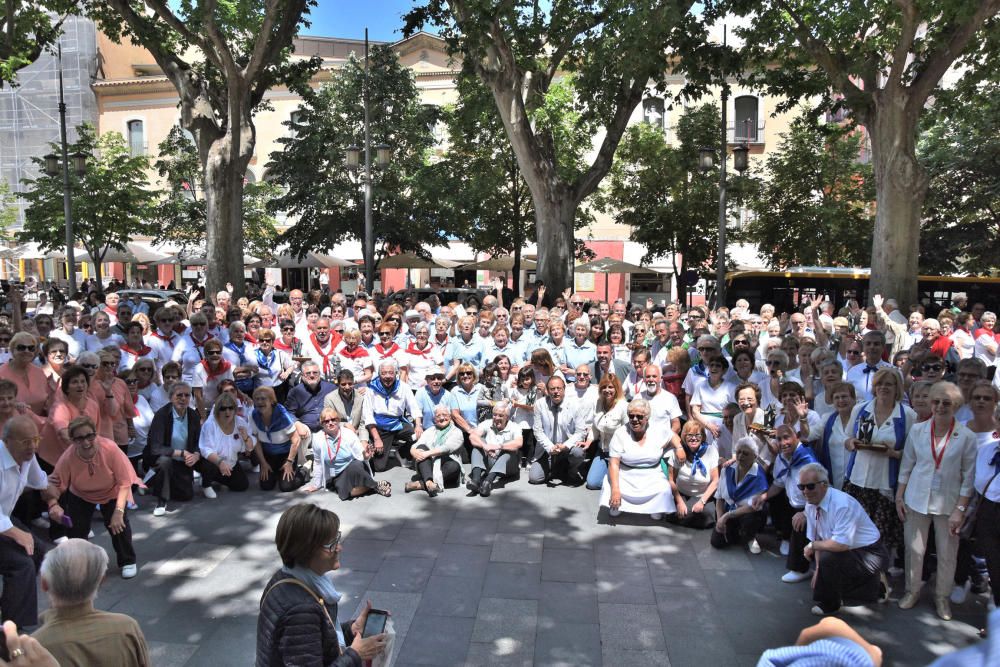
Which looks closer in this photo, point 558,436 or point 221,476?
point 221,476

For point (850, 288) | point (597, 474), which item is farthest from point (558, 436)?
point (850, 288)

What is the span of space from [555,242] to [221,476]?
1020 centimetres

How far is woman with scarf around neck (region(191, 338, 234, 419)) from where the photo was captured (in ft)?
27.0

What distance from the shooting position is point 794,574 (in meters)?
5.57

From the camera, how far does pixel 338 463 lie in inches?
300

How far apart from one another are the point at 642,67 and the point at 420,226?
12476 mm

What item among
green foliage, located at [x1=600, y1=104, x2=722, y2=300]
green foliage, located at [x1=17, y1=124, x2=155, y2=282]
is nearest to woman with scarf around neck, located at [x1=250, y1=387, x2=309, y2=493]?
green foliage, located at [x1=600, y1=104, x2=722, y2=300]

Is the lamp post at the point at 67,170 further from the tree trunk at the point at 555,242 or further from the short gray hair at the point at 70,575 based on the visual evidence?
the short gray hair at the point at 70,575

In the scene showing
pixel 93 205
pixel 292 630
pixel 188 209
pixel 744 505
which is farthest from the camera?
pixel 188 209

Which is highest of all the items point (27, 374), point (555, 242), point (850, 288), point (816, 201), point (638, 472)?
point (816, 201)

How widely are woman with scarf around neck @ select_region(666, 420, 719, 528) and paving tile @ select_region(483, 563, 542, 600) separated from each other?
5.55 ft

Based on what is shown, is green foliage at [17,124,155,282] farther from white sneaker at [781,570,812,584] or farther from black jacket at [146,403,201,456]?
white sneaker at [781,570,812,584]

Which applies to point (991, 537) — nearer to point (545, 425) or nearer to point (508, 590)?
point (508, 590)

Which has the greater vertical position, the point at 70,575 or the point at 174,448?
the point at 70,575
